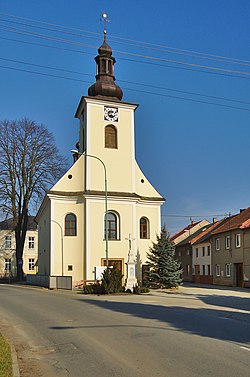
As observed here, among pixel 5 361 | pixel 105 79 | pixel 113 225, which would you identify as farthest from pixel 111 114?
pixel 5 361

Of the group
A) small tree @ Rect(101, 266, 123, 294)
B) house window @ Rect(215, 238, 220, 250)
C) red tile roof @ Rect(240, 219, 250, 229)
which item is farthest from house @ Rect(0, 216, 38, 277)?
small tree @ Rect(101, 266, 123, 294)

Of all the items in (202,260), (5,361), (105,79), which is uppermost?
(105,79)

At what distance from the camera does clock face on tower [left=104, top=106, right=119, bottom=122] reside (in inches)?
1521

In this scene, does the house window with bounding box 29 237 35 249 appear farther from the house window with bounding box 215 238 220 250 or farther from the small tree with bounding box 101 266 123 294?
the small tree with bounding box 101 266 123 294

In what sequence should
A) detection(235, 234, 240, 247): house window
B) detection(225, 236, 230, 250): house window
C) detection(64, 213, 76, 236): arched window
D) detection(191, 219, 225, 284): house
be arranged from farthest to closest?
detection(191, 219, 225, 284): house
detection(225, 236, 230, 250): house window
detection(235, 234, 240, 247): house window
detection(64, 213, 76, 236): arched window

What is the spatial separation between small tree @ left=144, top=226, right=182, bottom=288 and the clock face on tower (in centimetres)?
1091

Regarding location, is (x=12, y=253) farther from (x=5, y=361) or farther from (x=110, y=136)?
(x=5, y=361)

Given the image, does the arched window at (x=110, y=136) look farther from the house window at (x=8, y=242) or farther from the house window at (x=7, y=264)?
the house window at (x=8, y=242)

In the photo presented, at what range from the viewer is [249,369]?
7344 mm

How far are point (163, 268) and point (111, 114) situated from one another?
13514mm

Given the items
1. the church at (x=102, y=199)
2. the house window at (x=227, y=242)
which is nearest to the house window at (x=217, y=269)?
the house window at (x=227, y=242)

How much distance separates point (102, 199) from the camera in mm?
36656

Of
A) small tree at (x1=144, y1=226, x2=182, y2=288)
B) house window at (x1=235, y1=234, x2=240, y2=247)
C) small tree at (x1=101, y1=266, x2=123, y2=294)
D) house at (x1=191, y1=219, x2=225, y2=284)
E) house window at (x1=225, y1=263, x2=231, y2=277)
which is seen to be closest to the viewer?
small tree at (x1=101, y1=266, x2=123, y2=294)

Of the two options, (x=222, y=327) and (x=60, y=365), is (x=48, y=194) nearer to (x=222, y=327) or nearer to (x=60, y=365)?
(x=222, y=327)
